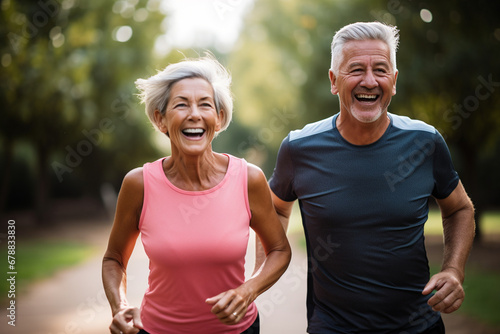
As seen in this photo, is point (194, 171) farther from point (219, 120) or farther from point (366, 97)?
point (366, 97)

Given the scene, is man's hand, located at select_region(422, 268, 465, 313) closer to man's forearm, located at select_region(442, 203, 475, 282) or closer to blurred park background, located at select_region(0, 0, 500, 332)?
man's forearm, located at select_region(442, 203, 475, 282)

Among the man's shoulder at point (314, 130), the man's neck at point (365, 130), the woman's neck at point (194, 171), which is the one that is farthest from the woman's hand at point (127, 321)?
the man's neck at point (365, 130)

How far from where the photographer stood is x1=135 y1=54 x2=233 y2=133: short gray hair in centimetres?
290

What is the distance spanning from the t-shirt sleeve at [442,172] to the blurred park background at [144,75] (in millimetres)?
2692

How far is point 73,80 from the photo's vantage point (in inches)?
554

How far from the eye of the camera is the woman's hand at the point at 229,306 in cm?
250

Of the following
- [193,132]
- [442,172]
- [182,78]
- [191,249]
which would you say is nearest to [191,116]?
[193,132]

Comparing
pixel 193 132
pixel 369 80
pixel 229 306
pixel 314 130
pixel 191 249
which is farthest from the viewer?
pixel 314 130

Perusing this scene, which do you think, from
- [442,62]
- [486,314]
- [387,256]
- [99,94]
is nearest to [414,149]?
[387,256]

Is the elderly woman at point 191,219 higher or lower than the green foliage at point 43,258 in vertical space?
lower

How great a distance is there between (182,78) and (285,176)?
2.80ft


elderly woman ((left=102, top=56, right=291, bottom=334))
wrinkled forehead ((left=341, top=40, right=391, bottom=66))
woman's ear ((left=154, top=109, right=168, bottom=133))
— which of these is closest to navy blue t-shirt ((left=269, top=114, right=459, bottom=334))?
elderly woman ((left=102, top=56, right=291, bottom=334))

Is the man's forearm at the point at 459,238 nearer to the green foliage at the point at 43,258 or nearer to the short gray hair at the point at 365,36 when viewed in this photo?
the short gray hair at the point at 365,36

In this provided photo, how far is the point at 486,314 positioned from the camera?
23.2 feet
